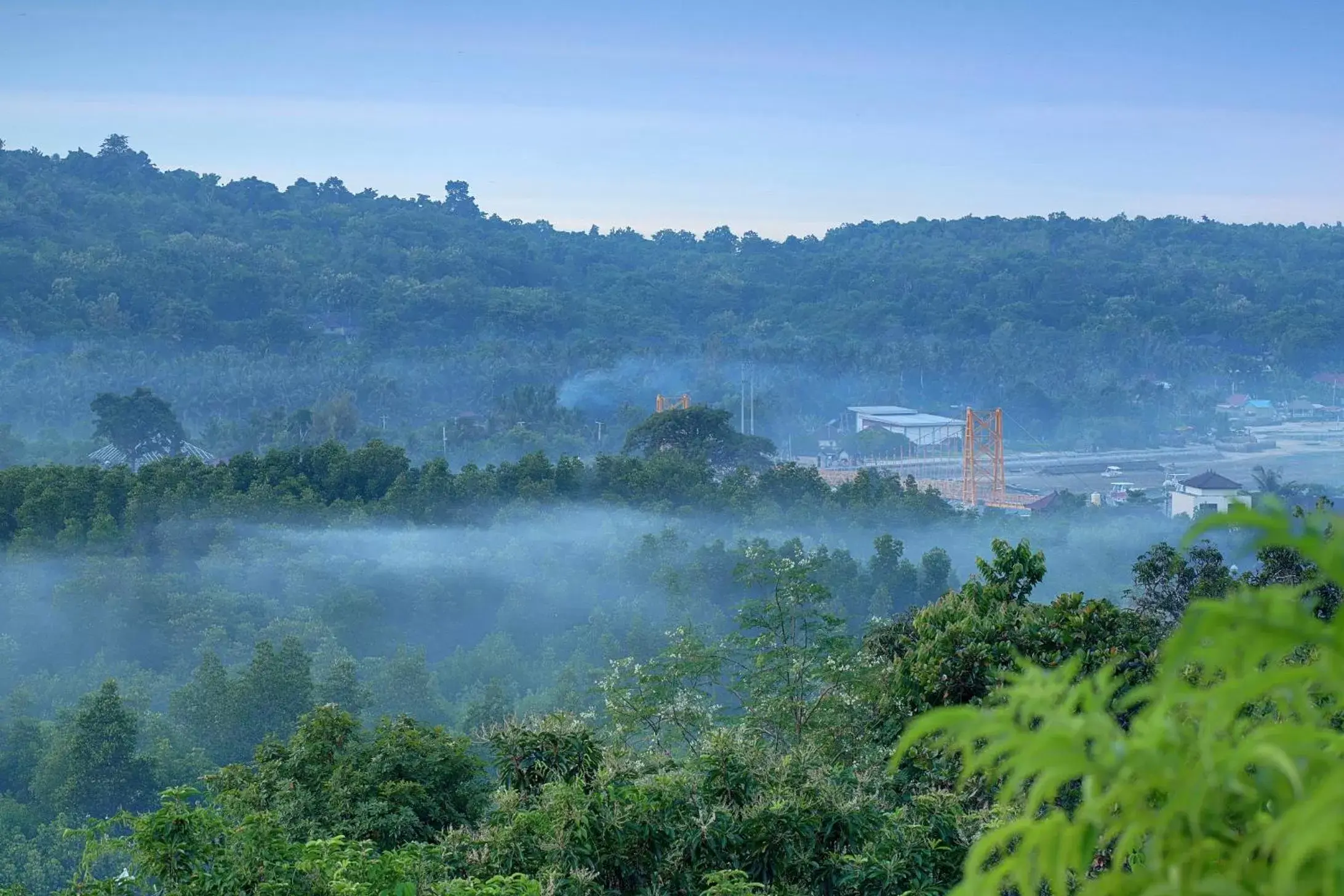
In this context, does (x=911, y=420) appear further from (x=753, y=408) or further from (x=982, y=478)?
(x=982, y=478)

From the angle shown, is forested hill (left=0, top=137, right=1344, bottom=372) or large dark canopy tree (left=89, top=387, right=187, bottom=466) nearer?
large dark canopy tree (left=89, top=387, right=187, bottom=466)

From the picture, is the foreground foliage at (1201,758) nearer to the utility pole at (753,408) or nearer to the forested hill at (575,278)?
the utility pole at (753,408)

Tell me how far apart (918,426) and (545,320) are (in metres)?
23.2

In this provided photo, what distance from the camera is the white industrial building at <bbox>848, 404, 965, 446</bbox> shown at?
4775 centimetres

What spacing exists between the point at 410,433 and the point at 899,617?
34383 mm

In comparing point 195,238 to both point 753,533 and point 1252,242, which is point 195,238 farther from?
point 1252,242

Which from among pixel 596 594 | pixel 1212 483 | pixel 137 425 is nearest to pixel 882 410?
pixel 1212 483

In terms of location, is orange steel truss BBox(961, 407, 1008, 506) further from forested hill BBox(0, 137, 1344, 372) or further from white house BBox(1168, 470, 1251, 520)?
forested hill BBox(0, 137, 1344, 372)

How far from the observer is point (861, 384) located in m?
60.8

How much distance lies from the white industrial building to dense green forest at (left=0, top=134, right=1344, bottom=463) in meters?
3.05

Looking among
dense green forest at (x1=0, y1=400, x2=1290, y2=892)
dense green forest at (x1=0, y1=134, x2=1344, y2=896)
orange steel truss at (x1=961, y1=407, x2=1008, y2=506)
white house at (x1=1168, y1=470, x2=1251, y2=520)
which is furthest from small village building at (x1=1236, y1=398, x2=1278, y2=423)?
dense green forest at (x1=0, y1=400, x2=1290, y2=892)

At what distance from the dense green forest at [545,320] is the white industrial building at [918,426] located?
3051mm

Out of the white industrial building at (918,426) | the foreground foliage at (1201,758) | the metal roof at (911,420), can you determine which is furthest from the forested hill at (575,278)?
the foreground foliage at (1201,758)

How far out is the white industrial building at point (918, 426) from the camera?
47750 millimetres
